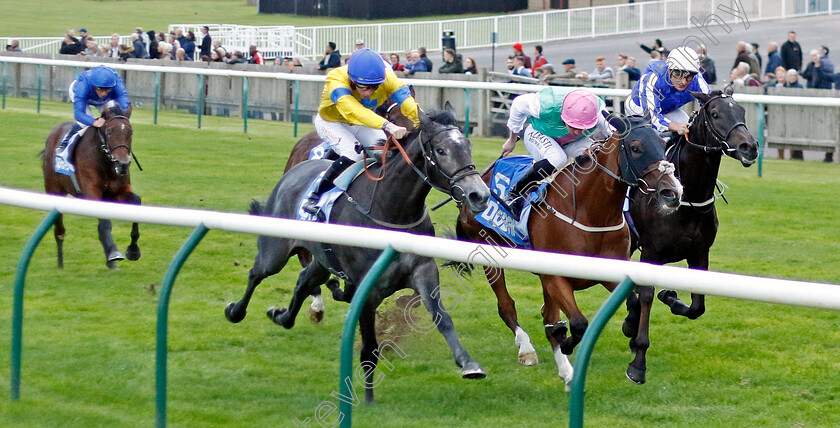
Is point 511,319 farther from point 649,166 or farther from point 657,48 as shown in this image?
point 657,48

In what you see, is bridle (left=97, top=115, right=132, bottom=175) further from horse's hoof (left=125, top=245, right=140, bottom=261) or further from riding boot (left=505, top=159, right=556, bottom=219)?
riding boot (left=505, top=159, right=556, bottom=219)

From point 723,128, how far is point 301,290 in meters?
2.49

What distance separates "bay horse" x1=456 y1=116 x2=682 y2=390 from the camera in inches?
207

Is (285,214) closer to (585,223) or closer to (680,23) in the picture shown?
(585,223)

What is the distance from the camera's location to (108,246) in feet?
26.0

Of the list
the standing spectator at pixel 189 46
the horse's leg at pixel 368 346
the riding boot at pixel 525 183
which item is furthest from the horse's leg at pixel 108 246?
the standing spectator at pixel 189 46

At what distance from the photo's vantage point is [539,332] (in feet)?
21.5

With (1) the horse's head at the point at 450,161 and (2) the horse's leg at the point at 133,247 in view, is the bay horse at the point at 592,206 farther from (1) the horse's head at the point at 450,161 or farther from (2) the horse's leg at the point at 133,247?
(2) the horse's leg at the point at 133,247

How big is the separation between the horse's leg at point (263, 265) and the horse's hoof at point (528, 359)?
4.47 feet

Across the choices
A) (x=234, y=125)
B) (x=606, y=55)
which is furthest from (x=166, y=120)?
(x=606, y=55)

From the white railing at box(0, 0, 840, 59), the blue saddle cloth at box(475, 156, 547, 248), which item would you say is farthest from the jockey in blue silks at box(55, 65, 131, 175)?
the white railing at box(0, 0, 840, 59)

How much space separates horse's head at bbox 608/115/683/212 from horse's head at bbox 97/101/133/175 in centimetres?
427

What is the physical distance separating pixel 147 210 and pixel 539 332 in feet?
10.1

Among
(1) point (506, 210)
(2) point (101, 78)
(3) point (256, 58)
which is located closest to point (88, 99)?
(2) point (101, 78)
